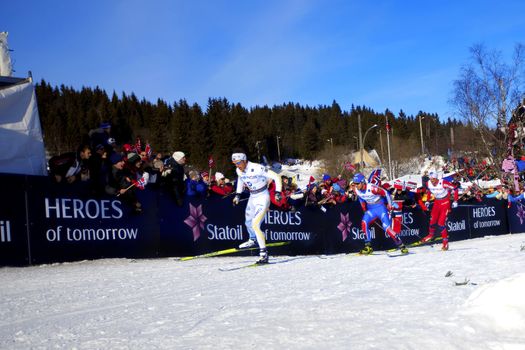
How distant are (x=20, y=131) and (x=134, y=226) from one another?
2.98 metres

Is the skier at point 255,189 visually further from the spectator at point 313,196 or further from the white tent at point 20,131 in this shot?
the spectator at point 313,196

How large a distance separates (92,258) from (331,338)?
7659 millimetres

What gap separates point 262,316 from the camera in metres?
4.50

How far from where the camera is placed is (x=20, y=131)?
1096 centimetres

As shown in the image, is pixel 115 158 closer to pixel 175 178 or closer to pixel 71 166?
pixel 71 166

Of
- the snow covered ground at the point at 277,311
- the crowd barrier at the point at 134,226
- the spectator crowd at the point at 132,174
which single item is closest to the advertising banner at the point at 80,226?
the crowd barrier at the point at 134,226

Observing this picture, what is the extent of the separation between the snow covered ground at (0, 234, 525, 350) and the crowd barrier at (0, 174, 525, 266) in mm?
1669

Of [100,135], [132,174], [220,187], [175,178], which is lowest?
[220,187]

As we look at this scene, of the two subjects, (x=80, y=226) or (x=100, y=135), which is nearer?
(x=80, y=226)

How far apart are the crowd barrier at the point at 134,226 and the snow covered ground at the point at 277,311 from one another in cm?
167

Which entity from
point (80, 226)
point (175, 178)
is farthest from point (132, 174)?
point (80, 226)

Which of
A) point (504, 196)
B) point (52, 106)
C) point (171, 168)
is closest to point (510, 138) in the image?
point (504, 196)

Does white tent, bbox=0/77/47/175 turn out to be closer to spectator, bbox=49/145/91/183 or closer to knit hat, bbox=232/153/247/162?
spectator, bbox=49/145/91/183

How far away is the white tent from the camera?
34.6 feet
